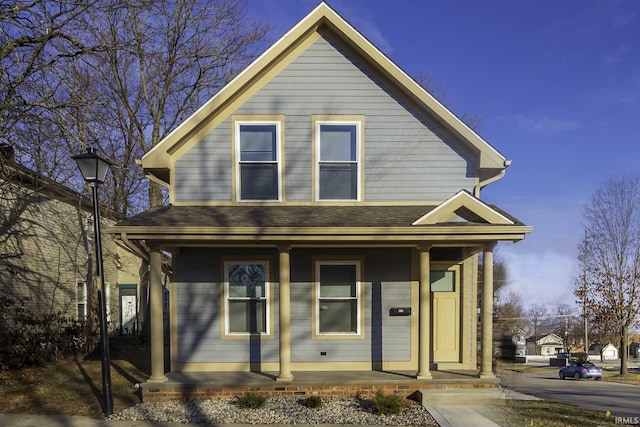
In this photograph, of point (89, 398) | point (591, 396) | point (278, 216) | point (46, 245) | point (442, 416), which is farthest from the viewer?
point (46, 245)

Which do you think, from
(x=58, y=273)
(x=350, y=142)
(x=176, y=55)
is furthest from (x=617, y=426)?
(x=176, y=55)

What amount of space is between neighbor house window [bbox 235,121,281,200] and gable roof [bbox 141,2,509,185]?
78 centimetres

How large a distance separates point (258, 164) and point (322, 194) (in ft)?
4.94

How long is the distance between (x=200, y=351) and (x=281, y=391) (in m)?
2.07

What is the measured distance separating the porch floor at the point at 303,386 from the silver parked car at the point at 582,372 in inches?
869

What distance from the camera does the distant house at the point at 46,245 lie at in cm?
1095

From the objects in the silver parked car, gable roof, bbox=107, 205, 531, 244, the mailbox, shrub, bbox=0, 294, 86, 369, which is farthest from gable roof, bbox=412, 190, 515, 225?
the silver parked car

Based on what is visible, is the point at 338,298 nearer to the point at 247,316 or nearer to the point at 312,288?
the point at 312,288

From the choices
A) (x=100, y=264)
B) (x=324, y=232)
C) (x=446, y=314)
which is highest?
(x=324, y=232)

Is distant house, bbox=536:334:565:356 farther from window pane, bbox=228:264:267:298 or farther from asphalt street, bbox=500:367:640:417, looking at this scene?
window pane, bbox=228:264:267:298

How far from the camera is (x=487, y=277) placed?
728cm

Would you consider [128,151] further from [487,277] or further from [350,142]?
[487,277]

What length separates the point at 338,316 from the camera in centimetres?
808

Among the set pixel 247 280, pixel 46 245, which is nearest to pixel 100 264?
pixel 247 280
